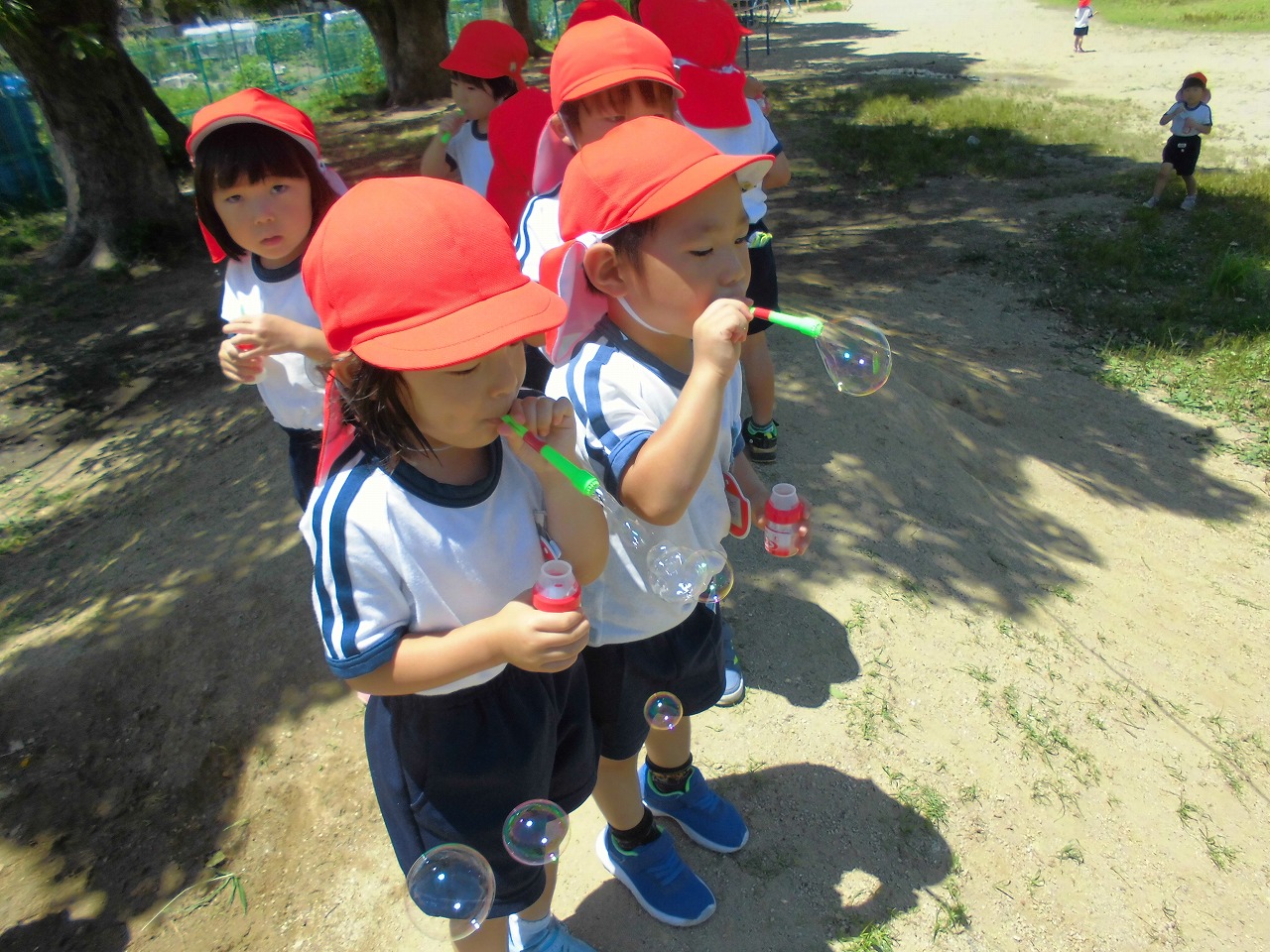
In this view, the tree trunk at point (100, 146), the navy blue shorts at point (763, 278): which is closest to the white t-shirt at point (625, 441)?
the navy blue shorts at point (763, 278)

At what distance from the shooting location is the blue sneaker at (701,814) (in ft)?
7.77

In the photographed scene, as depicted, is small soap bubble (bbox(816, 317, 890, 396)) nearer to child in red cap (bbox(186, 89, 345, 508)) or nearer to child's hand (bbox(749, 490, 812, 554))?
child's hand (bbox(749, 490, 812, 554))

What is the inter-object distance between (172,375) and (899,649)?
6.13 m

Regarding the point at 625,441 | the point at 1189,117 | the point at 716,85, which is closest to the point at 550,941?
the point at 625,441

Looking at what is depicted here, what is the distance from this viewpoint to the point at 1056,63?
16625 mm

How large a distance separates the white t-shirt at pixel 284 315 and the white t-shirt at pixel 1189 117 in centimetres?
900

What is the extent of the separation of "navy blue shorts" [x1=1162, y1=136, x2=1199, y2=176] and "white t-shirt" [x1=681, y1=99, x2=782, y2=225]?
7059mm

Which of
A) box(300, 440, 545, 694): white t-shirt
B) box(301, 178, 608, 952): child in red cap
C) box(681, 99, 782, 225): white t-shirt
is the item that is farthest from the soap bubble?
box(681, 99, 782, 225): white t-shirt

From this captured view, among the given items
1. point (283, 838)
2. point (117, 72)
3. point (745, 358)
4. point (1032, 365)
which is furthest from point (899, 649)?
point (117, 72)

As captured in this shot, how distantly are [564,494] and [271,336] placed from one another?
1.00 metres

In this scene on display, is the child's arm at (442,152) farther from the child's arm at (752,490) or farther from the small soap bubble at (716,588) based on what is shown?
the small soap bubble at (716,588)

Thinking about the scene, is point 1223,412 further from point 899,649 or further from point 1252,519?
point 899,649

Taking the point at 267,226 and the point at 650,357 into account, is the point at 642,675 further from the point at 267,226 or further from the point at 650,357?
the point at 267,226

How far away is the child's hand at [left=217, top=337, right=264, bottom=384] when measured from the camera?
6.70ft
